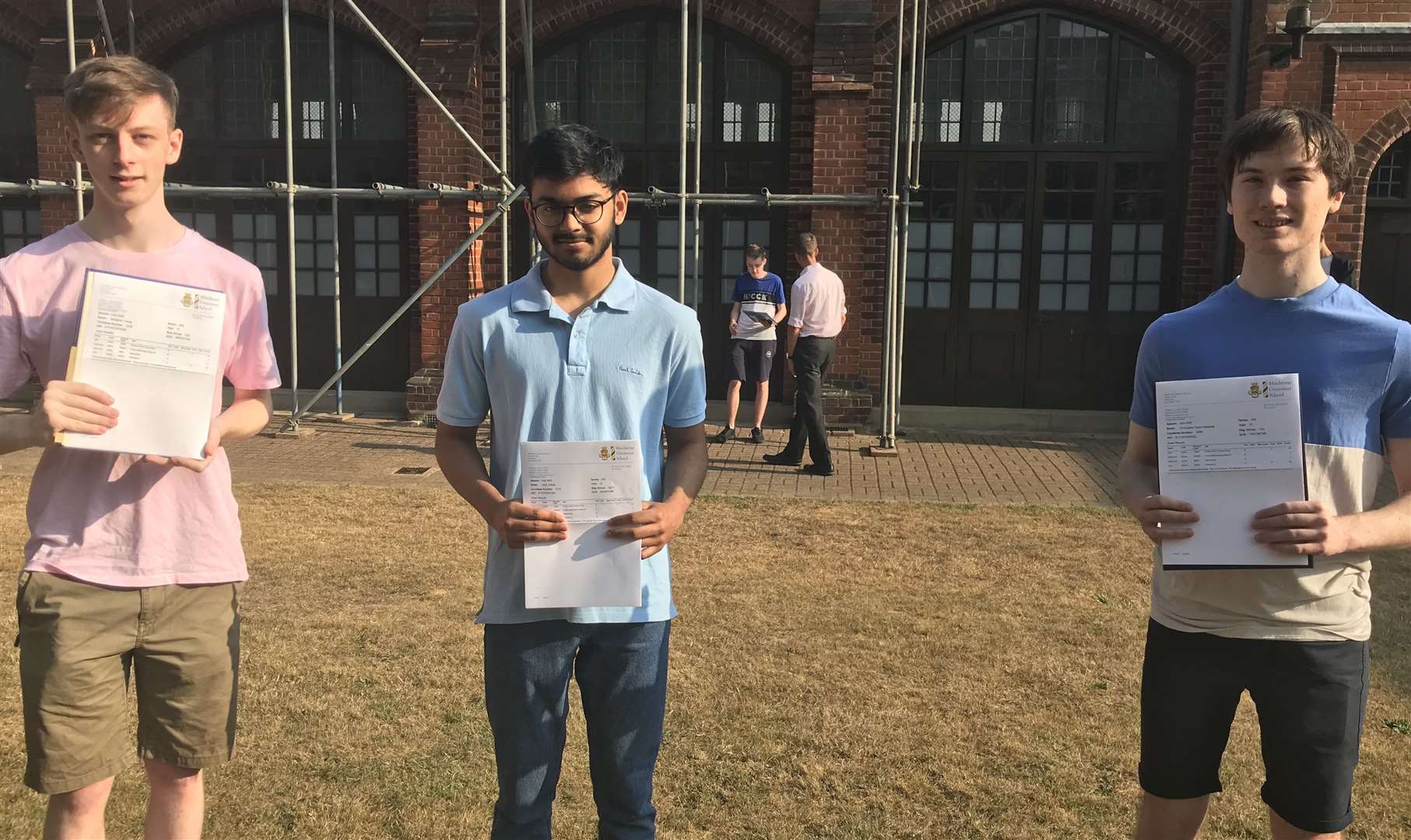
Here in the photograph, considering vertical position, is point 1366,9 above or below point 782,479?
above

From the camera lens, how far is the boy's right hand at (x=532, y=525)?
8.13 ft

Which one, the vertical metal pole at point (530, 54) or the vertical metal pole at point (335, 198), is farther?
the vertical metal pole at point (335, 198)

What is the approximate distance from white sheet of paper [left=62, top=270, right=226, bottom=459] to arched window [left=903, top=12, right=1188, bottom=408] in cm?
1029

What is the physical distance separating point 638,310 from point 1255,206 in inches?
50.2

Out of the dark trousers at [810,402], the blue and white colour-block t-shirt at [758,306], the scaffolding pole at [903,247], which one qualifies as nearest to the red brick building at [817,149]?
the scaffolding pole at [903,247]

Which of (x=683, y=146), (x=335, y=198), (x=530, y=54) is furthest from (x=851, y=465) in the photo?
(x=335, y=198)

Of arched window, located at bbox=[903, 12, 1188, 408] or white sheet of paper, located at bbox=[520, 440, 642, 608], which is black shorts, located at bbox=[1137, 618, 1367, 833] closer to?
white sheet of paper, located at bbox=[520, 440, 642, 608]

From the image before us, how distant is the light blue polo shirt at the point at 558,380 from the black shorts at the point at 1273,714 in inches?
43.3

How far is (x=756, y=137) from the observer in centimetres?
1218

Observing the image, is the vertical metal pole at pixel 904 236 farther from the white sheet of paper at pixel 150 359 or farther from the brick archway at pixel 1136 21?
the white sheet of paper at pixel 150 359

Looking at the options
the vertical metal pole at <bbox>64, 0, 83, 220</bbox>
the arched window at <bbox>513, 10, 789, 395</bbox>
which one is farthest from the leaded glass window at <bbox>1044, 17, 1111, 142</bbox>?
the vertical metal pole at <bbox>64, 0, 83, 220</bbox>

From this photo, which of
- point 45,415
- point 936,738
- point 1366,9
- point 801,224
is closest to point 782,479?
point 801,224

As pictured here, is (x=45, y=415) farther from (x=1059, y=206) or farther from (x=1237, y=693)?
(x=1059, y=206)

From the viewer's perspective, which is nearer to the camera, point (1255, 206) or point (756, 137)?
point (1255, 206)
